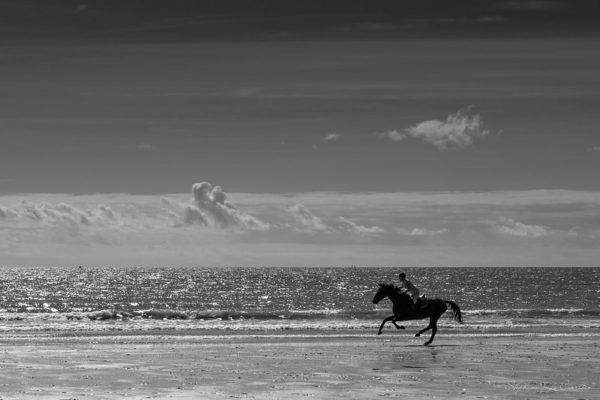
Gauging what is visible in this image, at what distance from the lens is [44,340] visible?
135 ft

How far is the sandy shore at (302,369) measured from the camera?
21297 millimetres

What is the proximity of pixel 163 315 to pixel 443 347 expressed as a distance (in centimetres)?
3566

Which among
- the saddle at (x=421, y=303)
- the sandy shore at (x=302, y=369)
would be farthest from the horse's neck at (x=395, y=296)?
the sandy shore at (x=302, y=369)

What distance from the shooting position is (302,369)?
26.4 m

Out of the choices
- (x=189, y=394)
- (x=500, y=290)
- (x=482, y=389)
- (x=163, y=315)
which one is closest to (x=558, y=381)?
(x=482, y=389)

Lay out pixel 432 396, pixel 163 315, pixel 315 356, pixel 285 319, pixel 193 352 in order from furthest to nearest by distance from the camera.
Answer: pixel 163 315, pixel 285 319, pixel 193 352, pixel 315 356, pixel 432 396

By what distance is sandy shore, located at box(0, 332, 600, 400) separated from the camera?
21297 mm

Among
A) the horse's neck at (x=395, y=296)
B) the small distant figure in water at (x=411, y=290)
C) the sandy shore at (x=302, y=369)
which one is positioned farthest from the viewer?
the horse's neck at (x=395, y=296)

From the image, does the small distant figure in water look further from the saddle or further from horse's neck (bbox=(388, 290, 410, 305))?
horse's neck (bbox=(388, 290, 410, 305))

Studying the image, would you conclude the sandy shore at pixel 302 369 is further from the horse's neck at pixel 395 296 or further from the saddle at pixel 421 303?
the horse's neck at pixel 395 296

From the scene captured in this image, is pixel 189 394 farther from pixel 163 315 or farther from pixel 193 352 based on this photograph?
pixel 163 315

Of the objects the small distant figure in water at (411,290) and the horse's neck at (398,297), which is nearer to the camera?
the small distant figure in water at (411,290)

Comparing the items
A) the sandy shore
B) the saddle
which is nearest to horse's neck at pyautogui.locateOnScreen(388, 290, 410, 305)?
the saddle

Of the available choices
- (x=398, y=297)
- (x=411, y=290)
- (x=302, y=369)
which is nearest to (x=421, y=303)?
(x=411, y=290)
